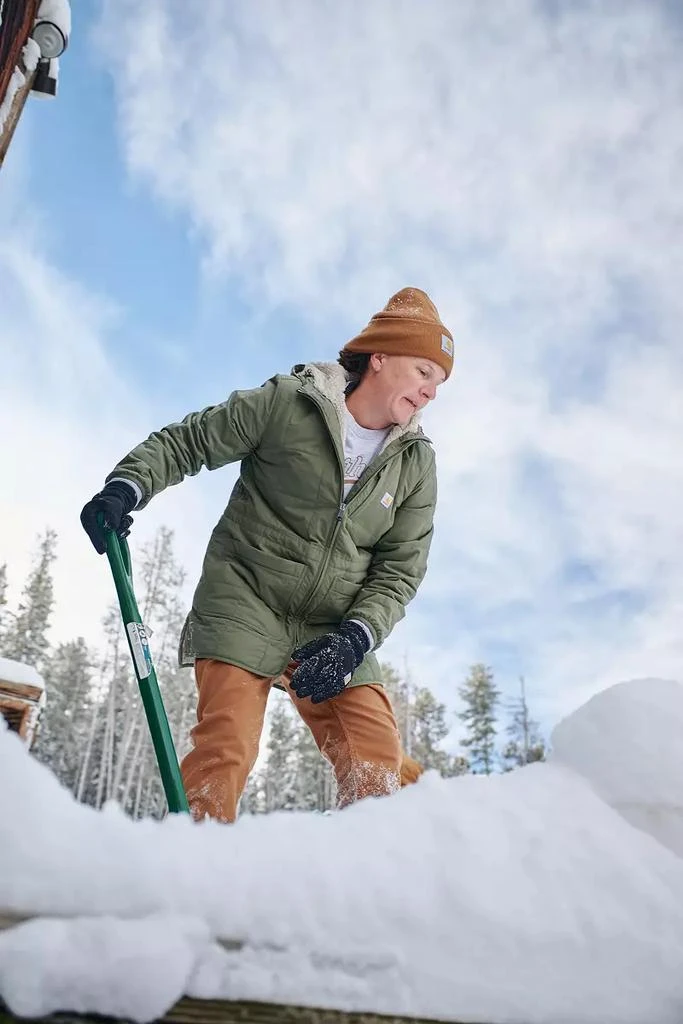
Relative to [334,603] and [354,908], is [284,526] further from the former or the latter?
[354,908]

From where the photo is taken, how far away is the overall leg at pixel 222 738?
212 cm

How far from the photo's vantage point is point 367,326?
2.92 metres

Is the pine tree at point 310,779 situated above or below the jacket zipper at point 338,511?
above

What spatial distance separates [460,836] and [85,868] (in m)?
0.48

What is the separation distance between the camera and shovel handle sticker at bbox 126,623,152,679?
2107 millimetres

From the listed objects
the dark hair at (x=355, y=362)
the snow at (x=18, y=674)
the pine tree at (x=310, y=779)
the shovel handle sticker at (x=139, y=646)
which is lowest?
the shovel handle sticker at (x=139, y=646)

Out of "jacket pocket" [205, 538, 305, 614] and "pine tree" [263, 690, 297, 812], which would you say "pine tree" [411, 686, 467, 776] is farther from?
"jacket pocket" [205, 538, 305, 614]

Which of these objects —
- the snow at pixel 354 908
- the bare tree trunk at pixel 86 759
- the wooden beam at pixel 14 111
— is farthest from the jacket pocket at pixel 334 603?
the bare tree trunk at pixel 86 759

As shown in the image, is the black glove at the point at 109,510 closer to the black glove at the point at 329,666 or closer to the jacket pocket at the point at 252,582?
the jacket pocket at the point at 252,582

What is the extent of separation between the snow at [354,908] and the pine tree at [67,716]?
3196cm

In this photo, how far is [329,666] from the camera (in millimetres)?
2297

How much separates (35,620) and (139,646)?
98.4ft

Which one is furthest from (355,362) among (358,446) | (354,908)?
(354,908)

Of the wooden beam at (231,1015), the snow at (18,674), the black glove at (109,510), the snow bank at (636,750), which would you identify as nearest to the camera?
the wooden beam at (231,1015)
